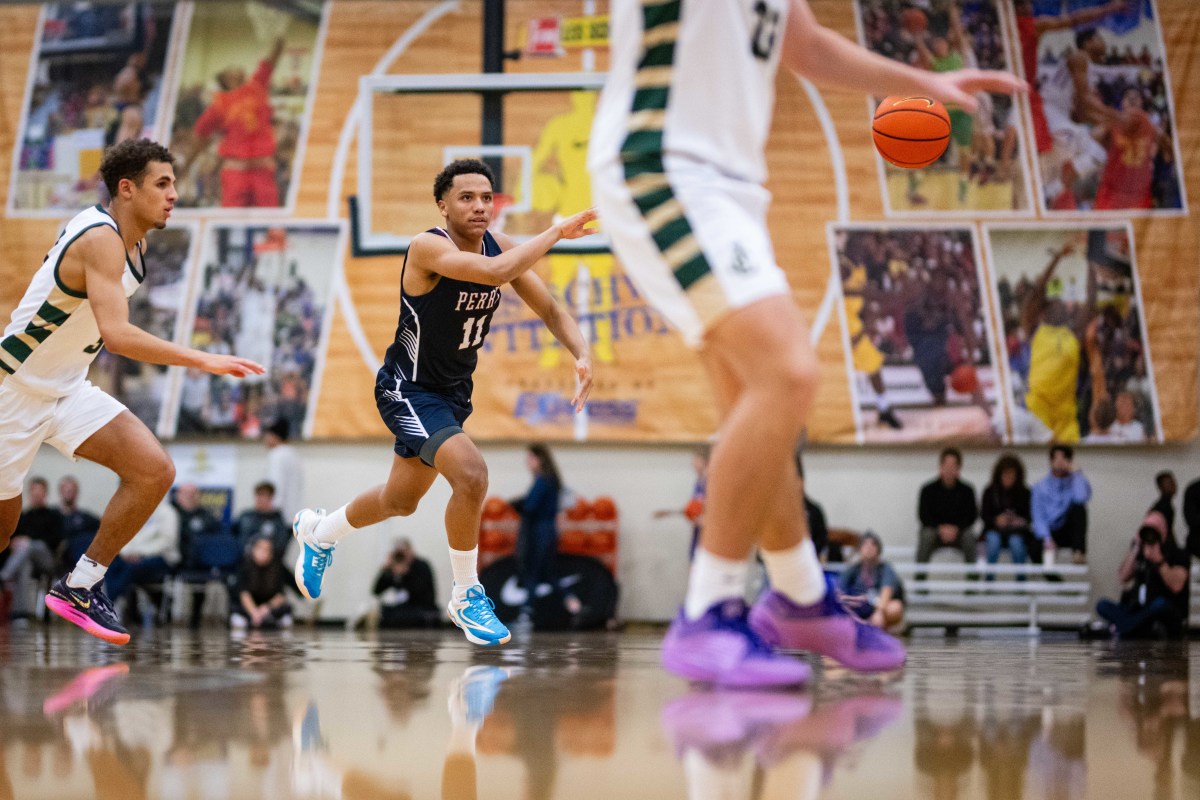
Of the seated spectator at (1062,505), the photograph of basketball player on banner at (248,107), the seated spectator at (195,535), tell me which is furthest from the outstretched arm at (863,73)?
the photograph of basketball player on banner at (248,107)

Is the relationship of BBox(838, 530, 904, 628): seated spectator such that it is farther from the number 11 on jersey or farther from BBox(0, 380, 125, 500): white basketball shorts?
BBox(0, 380, 125, 500): white basketball shorts

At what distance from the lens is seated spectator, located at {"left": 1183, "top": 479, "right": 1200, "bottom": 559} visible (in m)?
11.3

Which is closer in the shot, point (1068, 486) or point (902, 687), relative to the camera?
point (902, 687)

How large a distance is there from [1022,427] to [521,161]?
541 cm

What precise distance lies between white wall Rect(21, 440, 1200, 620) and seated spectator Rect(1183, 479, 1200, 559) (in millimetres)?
879

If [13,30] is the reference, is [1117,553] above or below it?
below

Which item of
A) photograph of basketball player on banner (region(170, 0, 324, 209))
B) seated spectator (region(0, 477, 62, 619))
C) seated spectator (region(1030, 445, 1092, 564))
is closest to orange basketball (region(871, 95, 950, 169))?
seated spectator (region(1030, 445, 1092, 564))

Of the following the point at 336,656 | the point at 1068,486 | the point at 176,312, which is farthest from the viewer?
the point at 176,312

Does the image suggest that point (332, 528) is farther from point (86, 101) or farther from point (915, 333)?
point (86, 101)

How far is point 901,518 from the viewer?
496 inches

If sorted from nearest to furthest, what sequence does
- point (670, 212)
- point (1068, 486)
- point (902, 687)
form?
point (670, 212) < point (902, 687) < point (1068, 486)

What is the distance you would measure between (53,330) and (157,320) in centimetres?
820

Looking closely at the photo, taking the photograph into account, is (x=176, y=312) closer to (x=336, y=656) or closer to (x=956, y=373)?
(x=956, y=373)

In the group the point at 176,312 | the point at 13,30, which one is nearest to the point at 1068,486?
the point at 176,312
